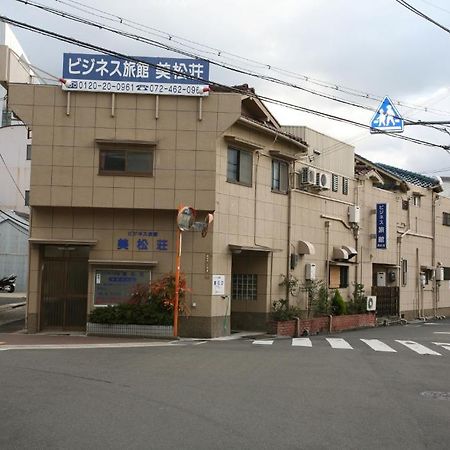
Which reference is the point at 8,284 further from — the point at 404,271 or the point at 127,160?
A: the point at 127,160

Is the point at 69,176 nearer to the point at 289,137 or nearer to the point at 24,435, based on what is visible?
the point at 289,137

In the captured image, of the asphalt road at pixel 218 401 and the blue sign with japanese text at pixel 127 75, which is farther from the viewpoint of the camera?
the blue sign with japanese text at pixel 127 75

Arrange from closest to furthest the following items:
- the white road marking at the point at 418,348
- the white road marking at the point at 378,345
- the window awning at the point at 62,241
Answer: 1. the white road marking at the point at 418,348
2. the white road marking at the point at 378,345
3. the window awning at the point at 62,241

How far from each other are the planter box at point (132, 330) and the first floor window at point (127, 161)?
15.3ft

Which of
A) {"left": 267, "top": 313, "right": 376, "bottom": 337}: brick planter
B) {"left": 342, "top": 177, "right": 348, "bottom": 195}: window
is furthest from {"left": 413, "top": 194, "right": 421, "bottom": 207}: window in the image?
{"left": 267, "top": 313, "right": 376, "bottom": 337}: brick planter

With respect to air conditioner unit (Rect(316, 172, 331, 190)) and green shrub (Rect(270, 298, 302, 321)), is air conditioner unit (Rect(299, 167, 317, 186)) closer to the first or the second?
air conditioner unit (Rect(316, 172, 331, 190))

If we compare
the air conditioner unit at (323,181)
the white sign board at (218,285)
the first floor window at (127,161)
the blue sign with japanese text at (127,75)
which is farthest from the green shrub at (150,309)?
the air conditioner unit at (323,181)

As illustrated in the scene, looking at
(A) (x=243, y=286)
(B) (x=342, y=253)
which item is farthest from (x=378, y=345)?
(B) (x=342, y=253)

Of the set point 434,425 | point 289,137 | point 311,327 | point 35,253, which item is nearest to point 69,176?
point 35,253

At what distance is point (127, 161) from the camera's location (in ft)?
60.0

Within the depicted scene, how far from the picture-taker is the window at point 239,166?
64.7 feet

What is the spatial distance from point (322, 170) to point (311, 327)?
6.72 meters

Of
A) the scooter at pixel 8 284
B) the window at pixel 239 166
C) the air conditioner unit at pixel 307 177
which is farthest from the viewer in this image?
the scooter at pixel 8 284

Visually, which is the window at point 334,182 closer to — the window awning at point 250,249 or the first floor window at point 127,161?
the window awning at point 250,249
